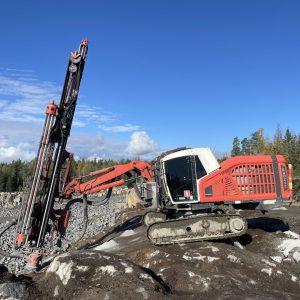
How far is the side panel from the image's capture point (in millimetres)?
13891

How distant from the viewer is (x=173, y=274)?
983cm

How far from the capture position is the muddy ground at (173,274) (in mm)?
8055

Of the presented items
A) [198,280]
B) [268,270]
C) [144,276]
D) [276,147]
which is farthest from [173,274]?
[276,147]

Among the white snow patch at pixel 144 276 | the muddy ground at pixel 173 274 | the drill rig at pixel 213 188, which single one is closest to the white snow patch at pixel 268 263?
the muddy ground at pixel 173 274

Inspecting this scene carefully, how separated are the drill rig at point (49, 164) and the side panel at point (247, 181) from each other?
18.0 ft

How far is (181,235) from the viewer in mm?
13320

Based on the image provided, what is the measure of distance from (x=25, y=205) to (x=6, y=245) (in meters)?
10.0

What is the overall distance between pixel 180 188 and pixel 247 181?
2373 mm

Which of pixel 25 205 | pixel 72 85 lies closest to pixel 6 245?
pixel 25 205

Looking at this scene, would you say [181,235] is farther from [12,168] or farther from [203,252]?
[12,168]

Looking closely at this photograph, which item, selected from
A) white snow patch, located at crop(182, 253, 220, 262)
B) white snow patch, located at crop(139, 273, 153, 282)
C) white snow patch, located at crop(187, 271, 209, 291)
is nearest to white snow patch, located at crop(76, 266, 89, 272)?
white snow patch, located at crop(139, 273, 153, 282)

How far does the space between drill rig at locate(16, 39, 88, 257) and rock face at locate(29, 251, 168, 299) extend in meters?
5.73

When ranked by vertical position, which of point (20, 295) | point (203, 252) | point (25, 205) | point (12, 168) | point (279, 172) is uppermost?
point (12, 168)

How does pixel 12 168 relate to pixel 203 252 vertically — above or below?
above
